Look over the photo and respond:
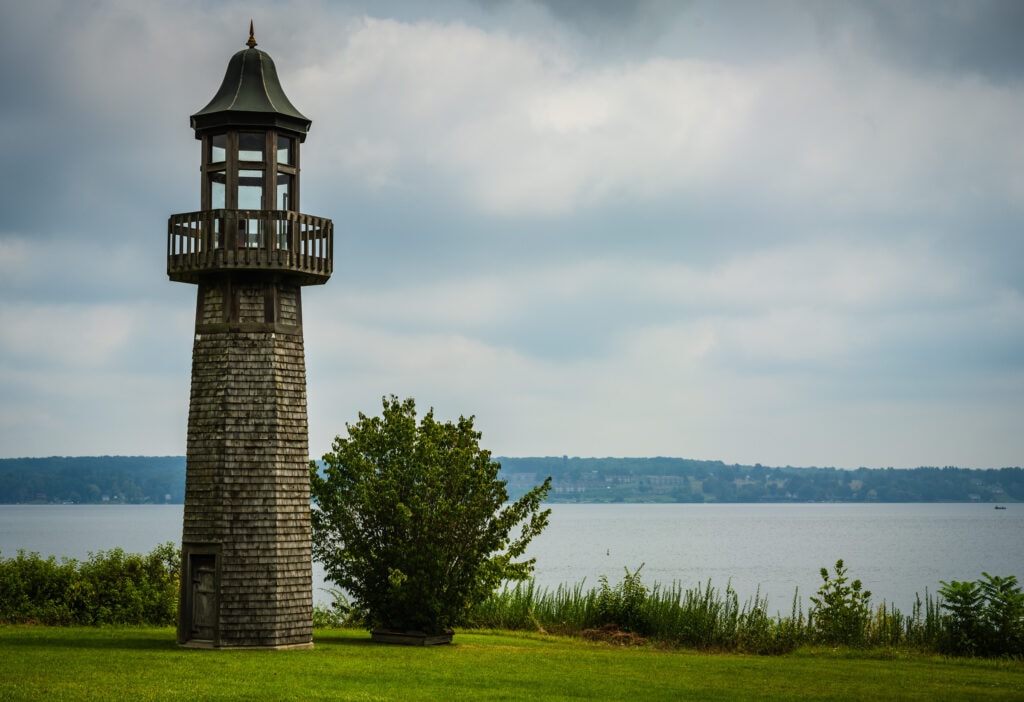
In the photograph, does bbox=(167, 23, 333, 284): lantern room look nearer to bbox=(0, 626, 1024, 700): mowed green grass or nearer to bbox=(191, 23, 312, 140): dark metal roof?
bbox=(191, 23, 312, 140): dark metal roof

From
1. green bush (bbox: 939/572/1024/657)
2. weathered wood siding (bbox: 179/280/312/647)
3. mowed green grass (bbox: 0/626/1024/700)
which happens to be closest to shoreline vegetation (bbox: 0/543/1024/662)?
green bush (bbox: 939/572/1024/657)

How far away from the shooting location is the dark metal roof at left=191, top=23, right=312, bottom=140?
67.6 feet

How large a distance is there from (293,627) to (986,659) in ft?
39.2

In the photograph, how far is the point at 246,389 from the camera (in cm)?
2014

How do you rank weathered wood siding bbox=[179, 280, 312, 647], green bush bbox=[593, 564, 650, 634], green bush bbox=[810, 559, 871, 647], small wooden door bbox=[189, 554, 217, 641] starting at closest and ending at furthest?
weathered wood siding bbox=[179, 280, 312, 647] < small wooden door bbox=[189, 554, 217, 641] < green bush bbox=[810, 559, 871, 647] < green bush bbox=[593, 564, 650, 634]

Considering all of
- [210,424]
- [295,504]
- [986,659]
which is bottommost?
[986,659]

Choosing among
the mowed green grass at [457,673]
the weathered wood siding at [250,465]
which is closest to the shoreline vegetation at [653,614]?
the mowed green grass at [457,673]

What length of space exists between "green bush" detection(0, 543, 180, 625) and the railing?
7476 millimetres

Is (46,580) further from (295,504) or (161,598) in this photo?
(295,504)

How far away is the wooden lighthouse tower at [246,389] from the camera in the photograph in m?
19.9

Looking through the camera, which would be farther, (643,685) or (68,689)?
(643,685)

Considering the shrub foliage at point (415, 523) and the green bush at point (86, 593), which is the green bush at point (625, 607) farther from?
the green bush at point (86, 593)

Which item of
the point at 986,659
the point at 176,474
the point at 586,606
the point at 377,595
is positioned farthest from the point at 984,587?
Result: the point at 176,474

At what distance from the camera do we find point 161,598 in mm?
24500
